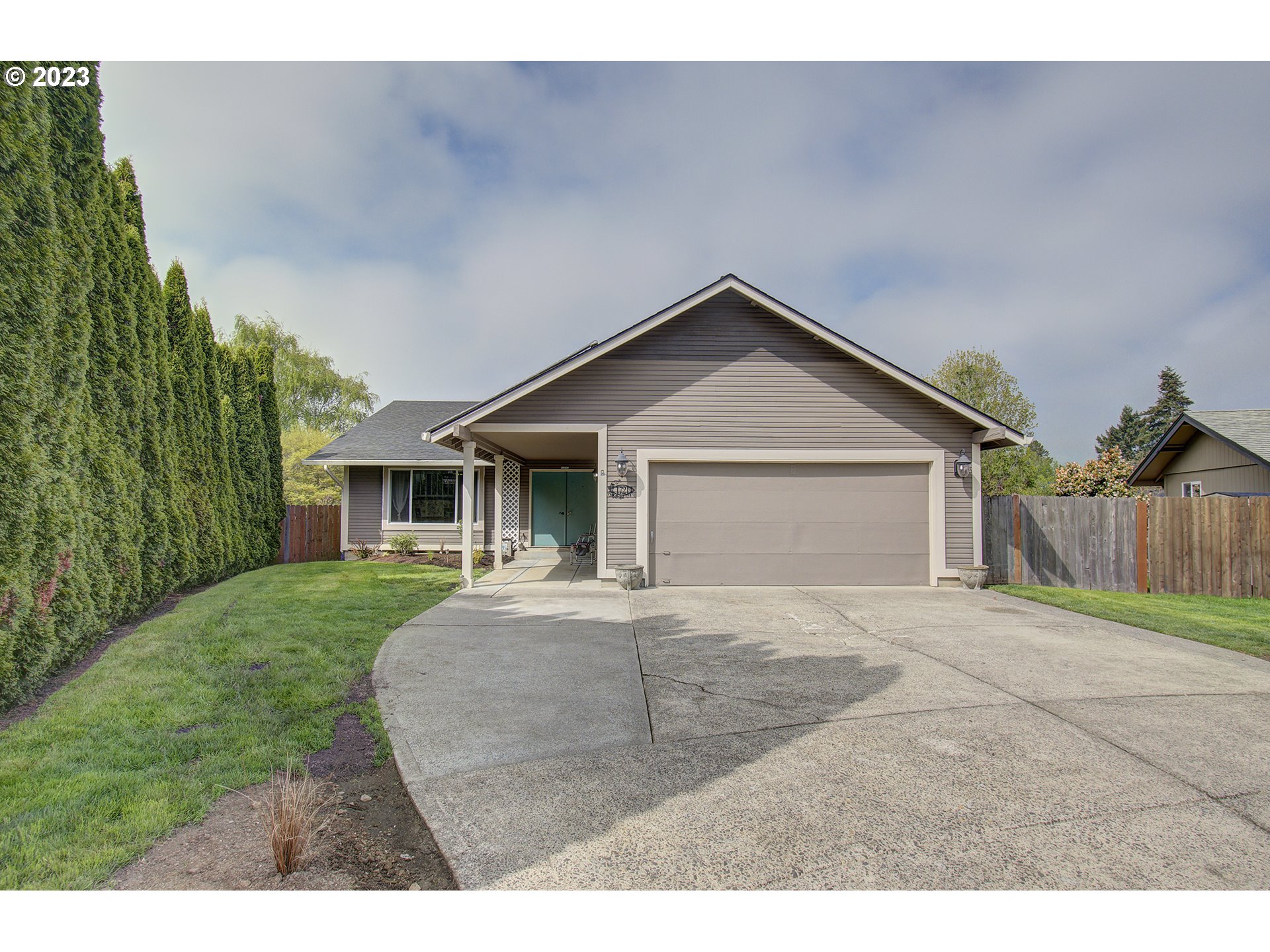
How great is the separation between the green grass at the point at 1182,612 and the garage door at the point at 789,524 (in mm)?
2167

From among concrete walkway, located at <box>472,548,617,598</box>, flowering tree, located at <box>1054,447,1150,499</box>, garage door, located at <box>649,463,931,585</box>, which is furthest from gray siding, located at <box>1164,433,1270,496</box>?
concrete walkway, located at <box>472,548,617,598</box>

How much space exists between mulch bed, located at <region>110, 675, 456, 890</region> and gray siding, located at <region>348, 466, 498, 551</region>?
13203 millimetres

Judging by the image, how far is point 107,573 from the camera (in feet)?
20.9

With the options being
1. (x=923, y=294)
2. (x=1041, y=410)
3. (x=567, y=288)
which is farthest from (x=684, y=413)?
(x=1041, y=410)

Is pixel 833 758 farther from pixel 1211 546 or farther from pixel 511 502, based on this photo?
pixel 511 502

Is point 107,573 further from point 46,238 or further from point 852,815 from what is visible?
Result: point 852,815

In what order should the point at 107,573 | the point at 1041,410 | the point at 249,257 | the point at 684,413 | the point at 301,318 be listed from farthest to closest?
the point at 301,318
the point at 1041,410
the point at 249,257
the point at 684,413
the point at 107,573

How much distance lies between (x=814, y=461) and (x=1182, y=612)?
588 cm

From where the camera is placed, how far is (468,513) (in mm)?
10891

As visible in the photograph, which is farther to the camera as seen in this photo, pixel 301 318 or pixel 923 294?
pixel 301 318

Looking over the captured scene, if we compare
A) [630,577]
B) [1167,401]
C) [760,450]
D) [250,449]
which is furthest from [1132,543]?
[1167,401]

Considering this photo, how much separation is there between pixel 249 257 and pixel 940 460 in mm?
18837

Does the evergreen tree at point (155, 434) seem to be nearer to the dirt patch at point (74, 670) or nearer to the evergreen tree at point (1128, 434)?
the dirt patch at point (74, 670)

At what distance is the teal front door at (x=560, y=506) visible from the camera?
17.4 m
